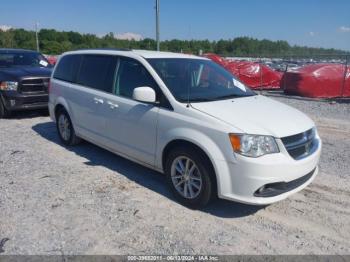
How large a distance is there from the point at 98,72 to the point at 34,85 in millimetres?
4097

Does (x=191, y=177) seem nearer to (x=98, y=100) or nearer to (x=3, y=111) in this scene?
(x=98, y=100)

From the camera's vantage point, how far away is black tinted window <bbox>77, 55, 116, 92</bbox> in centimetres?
534

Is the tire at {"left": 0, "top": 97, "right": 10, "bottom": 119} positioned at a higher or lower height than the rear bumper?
lower

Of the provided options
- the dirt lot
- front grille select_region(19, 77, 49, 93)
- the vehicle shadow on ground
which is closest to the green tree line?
front grille select_region(19, 77, 49, 93)

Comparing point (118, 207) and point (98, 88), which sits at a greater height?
point (98, 88)

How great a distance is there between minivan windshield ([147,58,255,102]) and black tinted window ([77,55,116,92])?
0.85m

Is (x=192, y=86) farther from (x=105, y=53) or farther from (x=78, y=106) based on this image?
(x=78, y=106)

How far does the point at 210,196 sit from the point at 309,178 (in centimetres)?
125

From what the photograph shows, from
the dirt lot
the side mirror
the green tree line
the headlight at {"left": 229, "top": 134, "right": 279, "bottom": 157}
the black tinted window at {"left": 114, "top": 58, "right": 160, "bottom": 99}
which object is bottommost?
the dirt lot

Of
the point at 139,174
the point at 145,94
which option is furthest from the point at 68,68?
the point at 145,94

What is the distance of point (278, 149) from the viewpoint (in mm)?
3717

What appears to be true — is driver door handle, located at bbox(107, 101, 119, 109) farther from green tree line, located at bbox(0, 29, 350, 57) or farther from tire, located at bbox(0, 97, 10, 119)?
green tree line, located at bbox(0, 29, 350, 57)

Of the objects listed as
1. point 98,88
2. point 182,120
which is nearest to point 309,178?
point 182,120

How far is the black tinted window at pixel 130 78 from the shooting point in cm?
466
